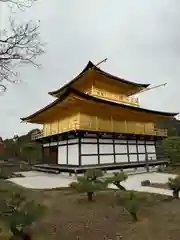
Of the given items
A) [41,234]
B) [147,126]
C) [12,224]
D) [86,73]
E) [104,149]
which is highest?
[86,73]

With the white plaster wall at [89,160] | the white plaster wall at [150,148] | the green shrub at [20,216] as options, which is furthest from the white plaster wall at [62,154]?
the green shrub at [20,216]

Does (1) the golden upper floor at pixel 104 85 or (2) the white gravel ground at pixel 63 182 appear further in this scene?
(1) the golden upper floor at pixel 104 85

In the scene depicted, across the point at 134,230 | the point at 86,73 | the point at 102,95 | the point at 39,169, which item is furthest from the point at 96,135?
the point at 134,230

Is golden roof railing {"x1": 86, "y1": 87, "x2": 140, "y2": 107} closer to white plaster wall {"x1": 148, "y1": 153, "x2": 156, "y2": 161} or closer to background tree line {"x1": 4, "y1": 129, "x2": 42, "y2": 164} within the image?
white plaster wall {"x1": 148, "y1": 153, "x2": 156, "y2": 161}

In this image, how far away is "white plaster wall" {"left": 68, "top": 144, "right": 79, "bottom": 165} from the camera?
1788cm

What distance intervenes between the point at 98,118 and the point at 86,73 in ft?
15.8

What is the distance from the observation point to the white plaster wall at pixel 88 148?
17797 mm

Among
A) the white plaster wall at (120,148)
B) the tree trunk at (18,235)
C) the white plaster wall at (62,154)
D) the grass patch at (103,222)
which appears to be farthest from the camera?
the white plaster wall at (120,148)

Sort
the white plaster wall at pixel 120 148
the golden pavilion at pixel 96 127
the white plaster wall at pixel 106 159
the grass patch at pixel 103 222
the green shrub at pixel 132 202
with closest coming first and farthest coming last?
the grass patch at pixel 103 222
the green shrub at pixel 132 202
the golden pavilion at pixel 96 127
the white plaster wall at pixel 106 159
the white plaster wall at pixel 120 148

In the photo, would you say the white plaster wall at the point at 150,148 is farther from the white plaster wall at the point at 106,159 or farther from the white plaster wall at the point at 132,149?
the white plaster wall at the point at 106,159

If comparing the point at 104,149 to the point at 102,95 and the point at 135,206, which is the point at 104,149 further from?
the point at 135,206

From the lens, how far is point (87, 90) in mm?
22344

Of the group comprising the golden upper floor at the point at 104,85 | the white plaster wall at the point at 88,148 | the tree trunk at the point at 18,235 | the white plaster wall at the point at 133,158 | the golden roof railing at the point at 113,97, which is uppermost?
the golden upper floor at the point at 104,85

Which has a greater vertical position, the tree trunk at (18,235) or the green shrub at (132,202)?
the green shrub at (132,202)
